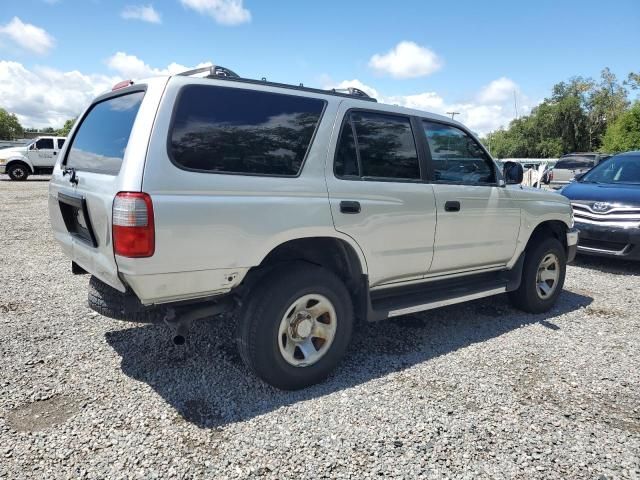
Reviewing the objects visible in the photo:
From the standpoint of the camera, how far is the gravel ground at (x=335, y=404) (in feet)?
7.89

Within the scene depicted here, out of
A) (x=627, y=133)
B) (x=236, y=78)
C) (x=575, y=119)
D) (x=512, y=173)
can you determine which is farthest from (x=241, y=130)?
(x=575, y=119)

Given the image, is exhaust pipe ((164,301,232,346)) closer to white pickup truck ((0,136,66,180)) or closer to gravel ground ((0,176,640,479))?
gravel ground ((0,176,640,479))

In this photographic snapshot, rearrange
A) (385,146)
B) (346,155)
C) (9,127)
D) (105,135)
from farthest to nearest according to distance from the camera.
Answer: (9,127) < (385,146) < (346,155) < (105,135)

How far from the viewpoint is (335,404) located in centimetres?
297

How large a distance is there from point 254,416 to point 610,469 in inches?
78.7

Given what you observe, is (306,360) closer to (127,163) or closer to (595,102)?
(127,163)

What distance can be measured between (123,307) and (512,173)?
359 centimetres

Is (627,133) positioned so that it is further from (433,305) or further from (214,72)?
(214,72)

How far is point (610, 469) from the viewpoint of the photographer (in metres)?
2.44

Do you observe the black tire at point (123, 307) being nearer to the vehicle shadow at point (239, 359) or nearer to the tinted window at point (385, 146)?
the vehicle shadow at point (239, 359)

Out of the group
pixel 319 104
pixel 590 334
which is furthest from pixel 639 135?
pixel 319 104

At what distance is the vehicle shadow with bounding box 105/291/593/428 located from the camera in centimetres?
296

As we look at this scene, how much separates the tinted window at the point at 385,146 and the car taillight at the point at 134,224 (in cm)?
156

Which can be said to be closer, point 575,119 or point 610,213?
point 610,213
